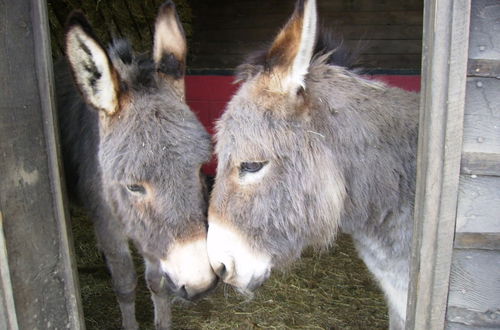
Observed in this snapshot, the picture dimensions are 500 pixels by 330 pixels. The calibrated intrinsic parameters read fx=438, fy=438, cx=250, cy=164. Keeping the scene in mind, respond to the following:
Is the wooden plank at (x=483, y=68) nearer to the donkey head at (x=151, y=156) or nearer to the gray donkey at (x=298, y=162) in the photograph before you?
the gray donkey at (x=298, y=162)

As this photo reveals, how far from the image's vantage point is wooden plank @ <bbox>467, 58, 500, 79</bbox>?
163cm

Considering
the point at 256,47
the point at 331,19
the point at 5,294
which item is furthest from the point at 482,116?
the point at 331,19

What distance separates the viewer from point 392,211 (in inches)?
87.1

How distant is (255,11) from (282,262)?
18.5ft

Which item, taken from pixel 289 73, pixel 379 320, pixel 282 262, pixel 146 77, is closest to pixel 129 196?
pixel 146 77

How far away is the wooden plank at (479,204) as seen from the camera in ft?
5.62

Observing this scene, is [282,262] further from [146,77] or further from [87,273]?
[87,273]

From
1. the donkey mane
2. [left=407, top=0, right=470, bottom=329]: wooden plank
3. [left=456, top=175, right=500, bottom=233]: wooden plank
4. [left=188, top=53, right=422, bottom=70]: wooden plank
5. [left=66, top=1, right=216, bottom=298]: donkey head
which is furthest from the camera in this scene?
[left=188, top=53, right=422, bottom=70]: wooden plank

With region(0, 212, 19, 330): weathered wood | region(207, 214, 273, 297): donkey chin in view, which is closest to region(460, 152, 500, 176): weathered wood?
region(207, 214, 273, 297): donkey chin

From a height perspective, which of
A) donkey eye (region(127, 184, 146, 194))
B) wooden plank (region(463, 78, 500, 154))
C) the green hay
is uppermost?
wooden plank (region(463, 78, 500, 154))

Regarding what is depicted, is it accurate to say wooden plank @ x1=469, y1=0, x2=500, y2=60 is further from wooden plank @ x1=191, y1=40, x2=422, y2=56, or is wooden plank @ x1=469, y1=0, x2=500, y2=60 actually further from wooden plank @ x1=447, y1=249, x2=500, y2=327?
wooden plank @ x1=191, y1=40, x2=422, y2=56

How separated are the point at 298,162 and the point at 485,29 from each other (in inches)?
35.9

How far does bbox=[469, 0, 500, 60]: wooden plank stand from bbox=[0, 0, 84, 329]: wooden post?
1.93 m

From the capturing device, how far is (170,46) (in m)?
Result: 2.85
